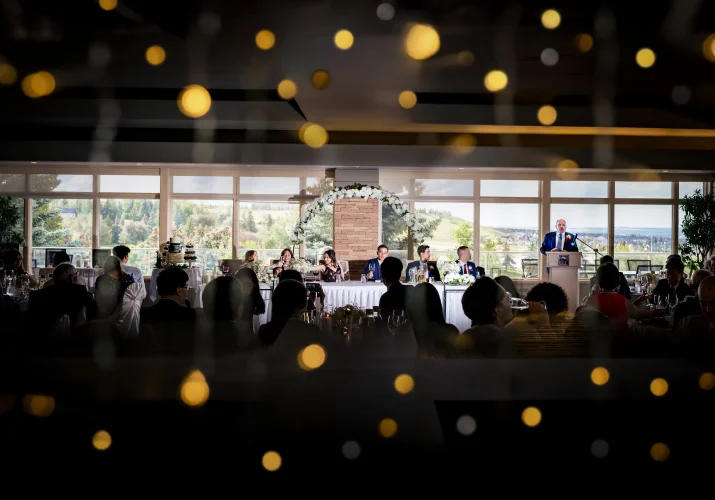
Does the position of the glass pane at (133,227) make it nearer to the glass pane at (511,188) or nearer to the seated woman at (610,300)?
the glass pane at (511,188)

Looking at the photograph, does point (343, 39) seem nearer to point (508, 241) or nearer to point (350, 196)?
point (350, 196)

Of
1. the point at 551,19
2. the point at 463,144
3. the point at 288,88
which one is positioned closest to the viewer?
the point at 551,19

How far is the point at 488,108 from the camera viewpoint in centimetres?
841

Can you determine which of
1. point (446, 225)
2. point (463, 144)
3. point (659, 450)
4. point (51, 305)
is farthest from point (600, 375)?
point (446, 225)

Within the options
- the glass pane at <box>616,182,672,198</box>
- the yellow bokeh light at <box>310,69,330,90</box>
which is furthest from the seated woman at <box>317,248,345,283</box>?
the glass pane at <box>616,182,672,198</box>

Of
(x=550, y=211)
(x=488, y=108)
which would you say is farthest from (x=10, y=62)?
(x=550, y=211)

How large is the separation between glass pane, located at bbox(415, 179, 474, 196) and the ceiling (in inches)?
82.7

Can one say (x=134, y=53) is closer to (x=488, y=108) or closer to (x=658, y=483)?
(x=488, y=108)

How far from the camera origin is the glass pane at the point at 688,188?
12.6 m

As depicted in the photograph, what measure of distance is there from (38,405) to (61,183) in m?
11.3

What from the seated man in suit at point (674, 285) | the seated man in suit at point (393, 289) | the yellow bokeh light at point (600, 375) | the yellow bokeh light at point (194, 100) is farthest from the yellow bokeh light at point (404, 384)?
the yellow bokeh light at point (194, 100)

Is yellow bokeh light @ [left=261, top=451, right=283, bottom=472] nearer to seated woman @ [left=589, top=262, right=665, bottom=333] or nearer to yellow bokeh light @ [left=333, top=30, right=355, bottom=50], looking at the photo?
seated woman @ [left=589, top=262, right=665, bottom=333]

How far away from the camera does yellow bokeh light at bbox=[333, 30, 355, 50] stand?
479 centimetres

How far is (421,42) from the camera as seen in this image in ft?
16.9
